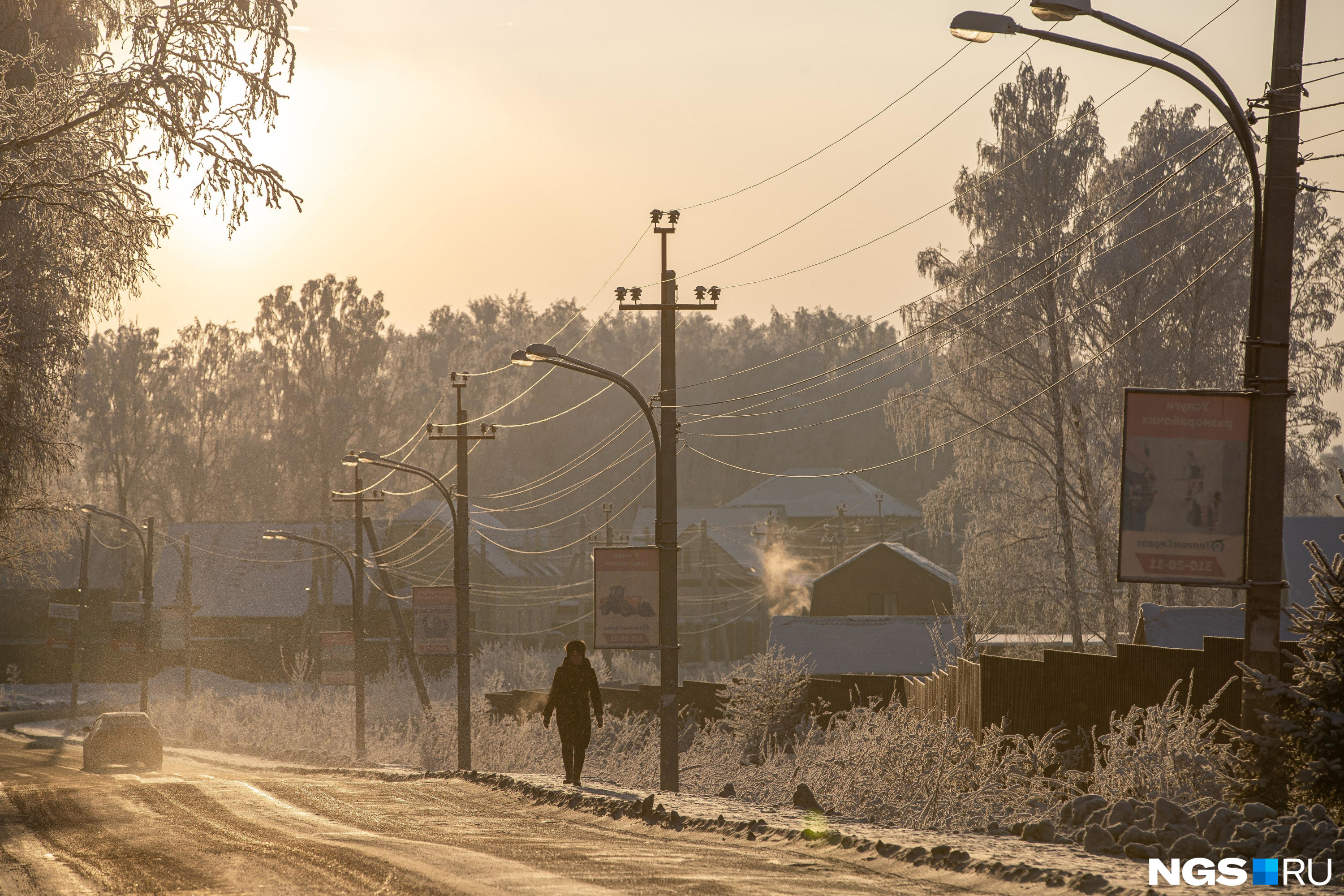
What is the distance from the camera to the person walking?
53.3ft

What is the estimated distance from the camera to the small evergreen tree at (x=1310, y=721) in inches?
378

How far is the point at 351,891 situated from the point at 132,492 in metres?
85.4

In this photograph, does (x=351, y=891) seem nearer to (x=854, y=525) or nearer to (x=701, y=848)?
(x=701, y=848)

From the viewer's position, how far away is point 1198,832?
9844mm

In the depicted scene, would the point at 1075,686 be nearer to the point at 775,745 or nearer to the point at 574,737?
the point at 574,737

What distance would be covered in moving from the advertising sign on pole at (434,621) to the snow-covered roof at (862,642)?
13.7 metres

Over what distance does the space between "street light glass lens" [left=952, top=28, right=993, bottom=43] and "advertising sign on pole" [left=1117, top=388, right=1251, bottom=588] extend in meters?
3.13

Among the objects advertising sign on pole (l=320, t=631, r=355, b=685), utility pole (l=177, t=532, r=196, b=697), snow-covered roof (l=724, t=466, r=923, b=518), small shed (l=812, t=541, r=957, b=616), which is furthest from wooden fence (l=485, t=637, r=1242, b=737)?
snow-covered roof (l=724, t=466, r=923, b=518)

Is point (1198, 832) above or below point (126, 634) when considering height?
above

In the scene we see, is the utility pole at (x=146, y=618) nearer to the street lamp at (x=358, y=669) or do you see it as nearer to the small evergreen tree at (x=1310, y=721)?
the street lamp at (x=358, y=669)

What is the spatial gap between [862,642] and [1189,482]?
34069mm

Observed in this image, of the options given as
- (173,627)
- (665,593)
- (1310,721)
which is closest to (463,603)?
(665,593)

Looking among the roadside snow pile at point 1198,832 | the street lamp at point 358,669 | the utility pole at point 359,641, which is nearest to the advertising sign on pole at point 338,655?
the utility pole at point 359,641

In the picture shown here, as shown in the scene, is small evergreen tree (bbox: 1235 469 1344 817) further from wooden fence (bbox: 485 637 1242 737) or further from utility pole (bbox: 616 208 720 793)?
utility pole (bbox: 616 208 720 793)
